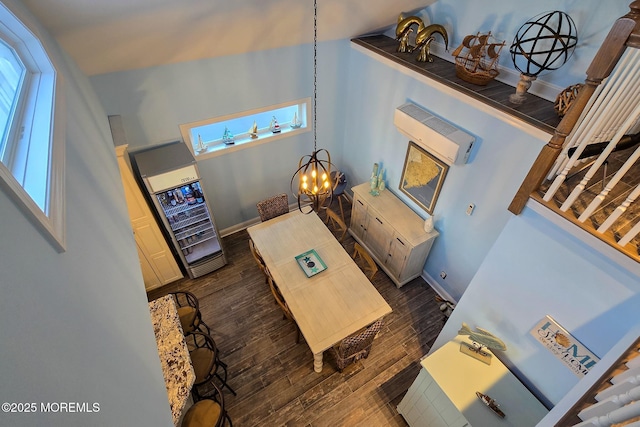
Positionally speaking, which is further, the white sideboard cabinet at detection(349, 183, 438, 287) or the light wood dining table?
the white sideboard cabinet at detection(349, 183, 438, 287)

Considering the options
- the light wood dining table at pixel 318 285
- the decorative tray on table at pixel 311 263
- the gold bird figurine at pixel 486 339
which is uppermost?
the gold bird figurine at pixel 486 339

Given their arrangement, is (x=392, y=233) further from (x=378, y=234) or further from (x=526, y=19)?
(x=526, y=19)

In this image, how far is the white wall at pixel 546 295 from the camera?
1.79 m

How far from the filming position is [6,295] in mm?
699

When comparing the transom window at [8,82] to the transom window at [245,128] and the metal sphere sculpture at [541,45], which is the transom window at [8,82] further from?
the metal sphere sculpture at [541,45]

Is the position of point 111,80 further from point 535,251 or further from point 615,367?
point 615,367

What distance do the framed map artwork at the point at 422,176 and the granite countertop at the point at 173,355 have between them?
318 cm

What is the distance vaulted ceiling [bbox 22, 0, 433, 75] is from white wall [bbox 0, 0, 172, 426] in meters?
0.32

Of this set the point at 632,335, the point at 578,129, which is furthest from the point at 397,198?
the point at 632,335

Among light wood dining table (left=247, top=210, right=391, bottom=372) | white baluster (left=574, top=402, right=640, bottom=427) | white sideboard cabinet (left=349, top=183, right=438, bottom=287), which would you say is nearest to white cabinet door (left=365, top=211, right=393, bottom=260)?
white sideboard cabinet (left=349, top=183, right=438, bottom=287)

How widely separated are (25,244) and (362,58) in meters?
4.31

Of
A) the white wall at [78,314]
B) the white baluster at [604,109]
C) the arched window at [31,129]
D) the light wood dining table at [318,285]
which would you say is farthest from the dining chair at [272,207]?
the white baluster at [604,109]

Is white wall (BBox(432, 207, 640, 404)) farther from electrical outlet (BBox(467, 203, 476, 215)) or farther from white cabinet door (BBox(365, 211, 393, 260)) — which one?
white cabinet door (BBox(365, 211, 393, 260))

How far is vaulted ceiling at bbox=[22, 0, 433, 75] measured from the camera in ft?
7.37
